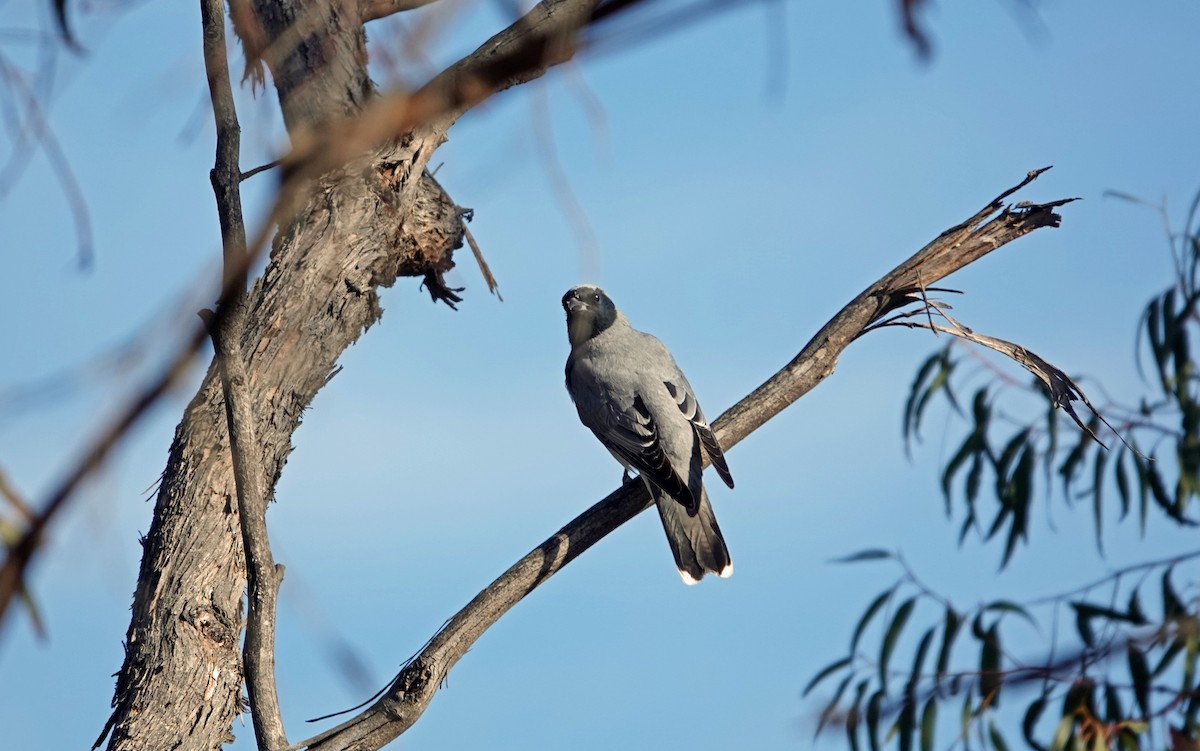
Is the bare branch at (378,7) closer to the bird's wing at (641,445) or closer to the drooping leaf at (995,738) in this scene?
the bird's wing at (641,445)

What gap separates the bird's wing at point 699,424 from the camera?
3.81 metres

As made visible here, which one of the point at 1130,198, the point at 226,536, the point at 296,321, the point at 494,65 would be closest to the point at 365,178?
the point at 296,321

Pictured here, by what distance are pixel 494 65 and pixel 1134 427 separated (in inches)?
205

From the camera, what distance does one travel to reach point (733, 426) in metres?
3.70

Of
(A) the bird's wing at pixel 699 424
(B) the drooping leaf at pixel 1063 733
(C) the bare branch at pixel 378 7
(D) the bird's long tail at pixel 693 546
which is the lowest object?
(B) the drooping leaf at pixel 1063 733

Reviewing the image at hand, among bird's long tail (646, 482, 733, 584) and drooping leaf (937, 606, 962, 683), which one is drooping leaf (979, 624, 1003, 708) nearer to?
drooping leaf (937, 606, 962, 683)

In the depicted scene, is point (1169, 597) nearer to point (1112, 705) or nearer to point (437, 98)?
point (1112, 705)

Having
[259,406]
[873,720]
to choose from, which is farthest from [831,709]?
[259,406]

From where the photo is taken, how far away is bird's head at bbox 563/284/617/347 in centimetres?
530

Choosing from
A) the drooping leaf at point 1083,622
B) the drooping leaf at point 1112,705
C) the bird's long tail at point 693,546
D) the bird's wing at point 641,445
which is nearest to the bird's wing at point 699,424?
the bird's wing at point 641,445

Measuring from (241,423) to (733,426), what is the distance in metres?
1.70

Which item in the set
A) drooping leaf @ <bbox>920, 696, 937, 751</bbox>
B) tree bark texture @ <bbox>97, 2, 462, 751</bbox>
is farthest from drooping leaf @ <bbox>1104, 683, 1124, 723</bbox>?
tree bark texture @ <bbox>97, 2, 462, 751</bbox>

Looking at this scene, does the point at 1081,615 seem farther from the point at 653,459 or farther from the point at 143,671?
the point at 143,671

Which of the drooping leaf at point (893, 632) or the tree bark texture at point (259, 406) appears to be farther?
the drooping leaf at point (893, 632)
